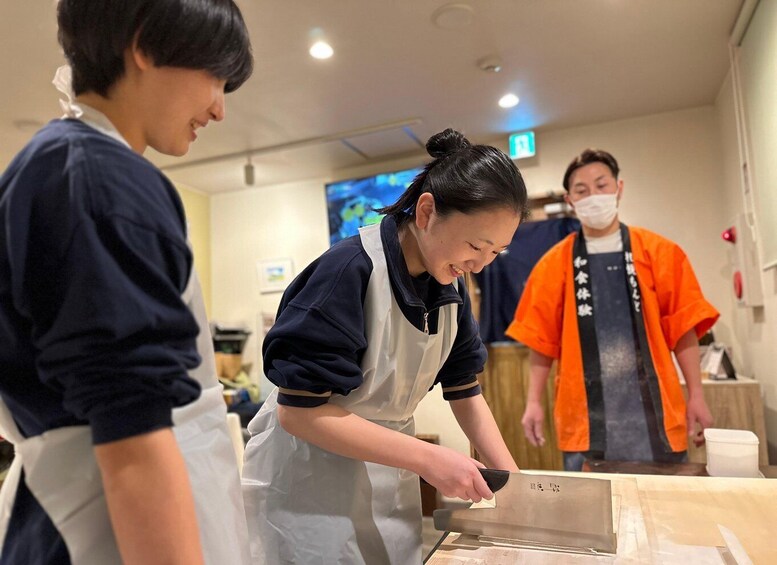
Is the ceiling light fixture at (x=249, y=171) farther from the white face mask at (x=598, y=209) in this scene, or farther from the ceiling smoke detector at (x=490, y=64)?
the white face mask at (x=598, y=209)

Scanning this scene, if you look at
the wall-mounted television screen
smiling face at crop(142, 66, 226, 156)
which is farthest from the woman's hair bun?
the wall-mounted television screen

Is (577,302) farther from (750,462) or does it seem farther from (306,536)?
(306,536)

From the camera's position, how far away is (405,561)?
946 millimetres

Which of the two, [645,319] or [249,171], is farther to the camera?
[249,171]

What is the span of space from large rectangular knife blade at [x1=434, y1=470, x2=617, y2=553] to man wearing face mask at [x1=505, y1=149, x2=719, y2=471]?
3.43ft

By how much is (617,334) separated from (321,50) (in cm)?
174

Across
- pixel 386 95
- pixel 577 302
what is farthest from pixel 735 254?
pixel 386 95

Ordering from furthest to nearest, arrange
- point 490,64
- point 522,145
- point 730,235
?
point 522,145
point 730,235
point 490,64

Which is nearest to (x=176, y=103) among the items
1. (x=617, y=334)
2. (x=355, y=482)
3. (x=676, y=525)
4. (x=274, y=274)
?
(x=355, y=482)

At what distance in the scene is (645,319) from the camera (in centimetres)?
181

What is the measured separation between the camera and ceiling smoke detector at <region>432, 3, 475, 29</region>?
2.21 m

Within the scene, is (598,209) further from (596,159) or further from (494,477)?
(494,477)

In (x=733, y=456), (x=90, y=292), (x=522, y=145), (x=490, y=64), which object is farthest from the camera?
(x=522, y=145)

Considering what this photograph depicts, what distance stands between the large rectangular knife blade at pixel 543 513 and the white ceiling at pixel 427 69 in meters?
1.93
